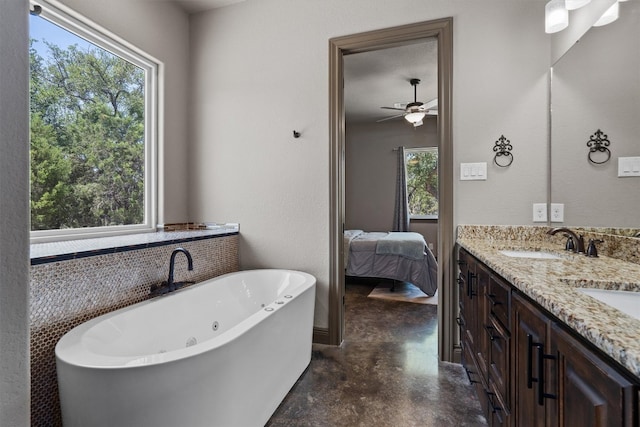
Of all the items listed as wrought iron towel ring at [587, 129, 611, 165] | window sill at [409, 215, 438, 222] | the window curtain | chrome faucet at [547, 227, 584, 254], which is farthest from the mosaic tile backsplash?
window sill at [409, 215, 438, 222]

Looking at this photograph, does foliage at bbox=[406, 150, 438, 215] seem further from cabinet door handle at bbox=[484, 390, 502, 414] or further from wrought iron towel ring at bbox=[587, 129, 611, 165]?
Result: cabinet door handle at bbox=[484, 390, 502, 414]

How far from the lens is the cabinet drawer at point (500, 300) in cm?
119

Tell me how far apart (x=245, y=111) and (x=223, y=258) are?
4.25 feet

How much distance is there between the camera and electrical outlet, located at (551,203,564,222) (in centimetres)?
199

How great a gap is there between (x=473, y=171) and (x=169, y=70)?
8.73 ft

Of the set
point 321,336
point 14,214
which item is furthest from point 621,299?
point 321,336

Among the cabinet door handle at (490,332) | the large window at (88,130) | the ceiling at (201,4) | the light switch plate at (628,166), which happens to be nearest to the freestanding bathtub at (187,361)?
the large window at (88,130)

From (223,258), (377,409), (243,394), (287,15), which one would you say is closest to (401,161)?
(287,15)

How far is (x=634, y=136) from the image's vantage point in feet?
4.63

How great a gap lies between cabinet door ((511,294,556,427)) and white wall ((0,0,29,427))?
1258 millimetres

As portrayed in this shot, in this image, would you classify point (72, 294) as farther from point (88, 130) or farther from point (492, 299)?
point (492, 299)

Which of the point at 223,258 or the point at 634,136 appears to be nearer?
the point at 634,136

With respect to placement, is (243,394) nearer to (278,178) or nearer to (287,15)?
(278,178)

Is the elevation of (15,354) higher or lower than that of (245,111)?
lower
